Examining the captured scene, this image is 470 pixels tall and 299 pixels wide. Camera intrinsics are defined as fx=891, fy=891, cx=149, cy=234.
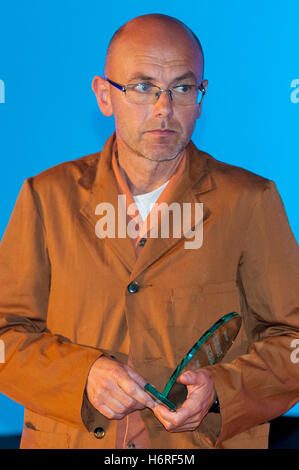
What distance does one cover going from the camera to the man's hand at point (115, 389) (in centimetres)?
170

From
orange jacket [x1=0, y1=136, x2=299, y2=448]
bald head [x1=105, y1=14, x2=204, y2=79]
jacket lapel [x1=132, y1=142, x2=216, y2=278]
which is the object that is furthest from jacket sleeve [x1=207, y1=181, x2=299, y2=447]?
bald head [x1=105, y1=14, x2=204, y2=79]

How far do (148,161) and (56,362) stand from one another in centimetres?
48

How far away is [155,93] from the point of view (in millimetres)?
1857

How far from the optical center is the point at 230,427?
183 cm

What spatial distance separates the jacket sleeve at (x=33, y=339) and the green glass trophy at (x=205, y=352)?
0.61ft

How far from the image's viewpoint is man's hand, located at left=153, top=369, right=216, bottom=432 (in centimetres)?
169

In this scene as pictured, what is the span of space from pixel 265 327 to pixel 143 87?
58 centimetres

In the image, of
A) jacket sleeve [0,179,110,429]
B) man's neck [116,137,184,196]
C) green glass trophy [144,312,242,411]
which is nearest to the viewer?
green glass trophy [144,312,242,411]

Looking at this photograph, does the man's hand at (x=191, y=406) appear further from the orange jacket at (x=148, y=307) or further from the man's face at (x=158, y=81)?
the man's face at (x=158, y=81)

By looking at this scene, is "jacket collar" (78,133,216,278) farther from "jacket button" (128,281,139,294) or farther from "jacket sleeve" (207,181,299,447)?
"jacket sleeve" (207,181,299,447)

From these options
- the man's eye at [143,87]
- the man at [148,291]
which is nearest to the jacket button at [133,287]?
the man at [148,291]

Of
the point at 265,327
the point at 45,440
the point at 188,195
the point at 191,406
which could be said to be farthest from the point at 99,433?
the point at 188,195

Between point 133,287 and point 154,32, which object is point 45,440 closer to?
point 133,287
